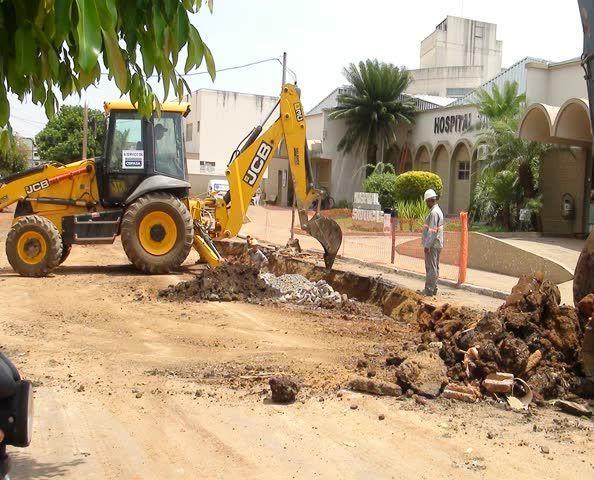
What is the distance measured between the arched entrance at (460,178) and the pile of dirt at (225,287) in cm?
2077

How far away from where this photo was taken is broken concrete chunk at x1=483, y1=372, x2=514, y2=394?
6.37 m

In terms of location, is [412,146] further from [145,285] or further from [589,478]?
[589,478]

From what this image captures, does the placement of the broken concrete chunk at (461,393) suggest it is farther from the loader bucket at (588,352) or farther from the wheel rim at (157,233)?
the wheel rim at (157,233)

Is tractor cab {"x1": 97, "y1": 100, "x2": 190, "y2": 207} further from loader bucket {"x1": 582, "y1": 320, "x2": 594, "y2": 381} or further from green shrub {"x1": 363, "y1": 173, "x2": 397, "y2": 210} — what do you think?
green shrub {"x1": 363, "y1": 173, "x2": 397, "y2": 210}

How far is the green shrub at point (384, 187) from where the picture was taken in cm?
3122

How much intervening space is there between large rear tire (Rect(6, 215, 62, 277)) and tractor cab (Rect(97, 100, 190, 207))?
134 cm

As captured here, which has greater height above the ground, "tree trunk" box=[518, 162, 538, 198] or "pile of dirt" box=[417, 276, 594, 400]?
"tree trunk" box=[518, 162, 538, 198]

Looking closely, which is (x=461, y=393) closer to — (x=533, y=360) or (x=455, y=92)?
(x=533, y=360)

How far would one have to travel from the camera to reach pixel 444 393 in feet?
20.6

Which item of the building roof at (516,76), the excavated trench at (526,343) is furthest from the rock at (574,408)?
the building roof at (516,76)

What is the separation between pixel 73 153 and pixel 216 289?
113 feet

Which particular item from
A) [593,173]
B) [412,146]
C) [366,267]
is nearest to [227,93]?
[412,146]

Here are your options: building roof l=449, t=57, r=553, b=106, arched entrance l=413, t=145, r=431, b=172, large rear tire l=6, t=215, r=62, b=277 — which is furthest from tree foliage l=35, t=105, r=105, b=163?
large rear tire l=6, t=215, r=62, b=277

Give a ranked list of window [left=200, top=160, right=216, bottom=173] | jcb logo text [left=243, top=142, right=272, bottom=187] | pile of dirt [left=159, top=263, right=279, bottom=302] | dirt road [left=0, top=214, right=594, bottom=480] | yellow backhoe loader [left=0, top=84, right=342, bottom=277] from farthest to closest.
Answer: window [left=200, top=160, right=216, bottom=173] < jcb logo text [left=243, top=142, right=272, bottom=187] < yellow backhoe loader [left=0, top=84, right=342, bottom=277] < pile of dirt [left=159, top=263, right=279, bottom=302] < dirt road [left=0, top=214, right=594, bottom=480]
